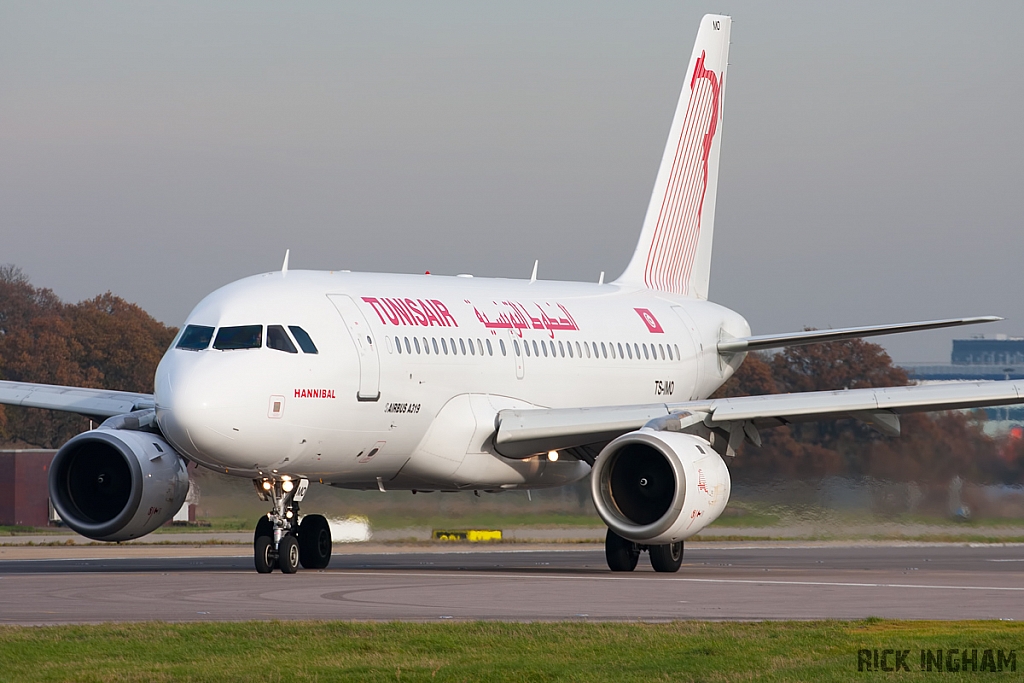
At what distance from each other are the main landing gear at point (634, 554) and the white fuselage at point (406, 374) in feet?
6.59

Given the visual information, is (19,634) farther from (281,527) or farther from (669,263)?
(669,263)

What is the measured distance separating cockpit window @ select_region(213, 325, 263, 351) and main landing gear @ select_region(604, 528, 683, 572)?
18.9 ft

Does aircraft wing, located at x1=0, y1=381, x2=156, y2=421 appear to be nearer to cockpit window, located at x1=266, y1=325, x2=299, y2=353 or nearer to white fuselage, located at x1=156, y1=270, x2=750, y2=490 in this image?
white fuselage, located at x1=156, y1=270, x2=750, y2=490

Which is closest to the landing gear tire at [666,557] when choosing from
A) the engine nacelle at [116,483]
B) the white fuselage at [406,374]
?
the white fuselage at [406,374]

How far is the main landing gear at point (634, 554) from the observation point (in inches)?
886

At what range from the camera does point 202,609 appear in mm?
15117

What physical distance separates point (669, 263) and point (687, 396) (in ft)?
11.4

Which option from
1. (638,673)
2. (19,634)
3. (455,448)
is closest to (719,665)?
(638,673)

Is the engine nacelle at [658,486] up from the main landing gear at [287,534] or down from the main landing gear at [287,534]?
up

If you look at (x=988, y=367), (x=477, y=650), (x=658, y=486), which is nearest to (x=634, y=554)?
(x=658, y=486)

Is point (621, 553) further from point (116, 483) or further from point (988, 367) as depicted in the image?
point (988, 367)

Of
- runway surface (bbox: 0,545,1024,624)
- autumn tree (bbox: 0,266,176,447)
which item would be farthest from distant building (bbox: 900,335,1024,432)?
autumn tree (bbox: 0,266,176,447)

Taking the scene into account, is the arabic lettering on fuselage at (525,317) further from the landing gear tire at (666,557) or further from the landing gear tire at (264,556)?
the landing gear tire at (264,556)

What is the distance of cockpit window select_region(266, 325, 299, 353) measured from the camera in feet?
66.1
